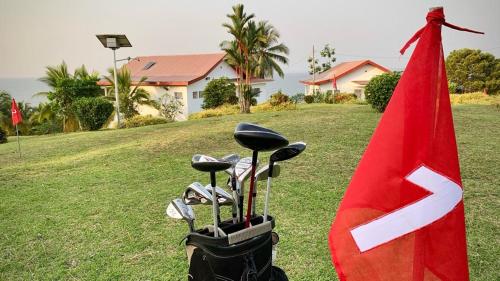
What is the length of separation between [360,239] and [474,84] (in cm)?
3269

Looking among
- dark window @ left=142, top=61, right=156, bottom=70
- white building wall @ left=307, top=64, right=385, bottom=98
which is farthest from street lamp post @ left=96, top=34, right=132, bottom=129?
white building wall @ left=307, top=64, right=385, bottom=98

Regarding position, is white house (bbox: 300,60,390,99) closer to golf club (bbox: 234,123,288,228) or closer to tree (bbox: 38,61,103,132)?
tree (bbox: 38,61,103,132)

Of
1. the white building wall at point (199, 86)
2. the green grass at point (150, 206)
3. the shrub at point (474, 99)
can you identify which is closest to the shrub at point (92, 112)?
the green grass at point (150, 206)

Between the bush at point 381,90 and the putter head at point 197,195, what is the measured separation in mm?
10742

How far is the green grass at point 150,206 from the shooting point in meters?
3.36

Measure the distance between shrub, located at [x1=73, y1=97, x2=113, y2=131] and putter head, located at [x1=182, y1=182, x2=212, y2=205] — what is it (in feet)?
51.4

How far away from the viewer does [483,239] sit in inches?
142

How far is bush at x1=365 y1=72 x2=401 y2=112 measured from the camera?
39.5 feet

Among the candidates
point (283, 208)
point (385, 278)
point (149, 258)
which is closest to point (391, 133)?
point (385, 278)

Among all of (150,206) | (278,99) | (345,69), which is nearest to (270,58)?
(345,69)

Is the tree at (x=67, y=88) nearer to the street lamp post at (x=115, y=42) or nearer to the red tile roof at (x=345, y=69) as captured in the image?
the street lamp post at (x=115, y=42)

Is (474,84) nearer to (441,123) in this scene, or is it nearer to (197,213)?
(197,213)

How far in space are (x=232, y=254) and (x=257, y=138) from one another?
1.56ft

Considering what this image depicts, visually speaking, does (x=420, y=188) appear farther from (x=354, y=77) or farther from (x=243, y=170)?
(x=354, y=77)
